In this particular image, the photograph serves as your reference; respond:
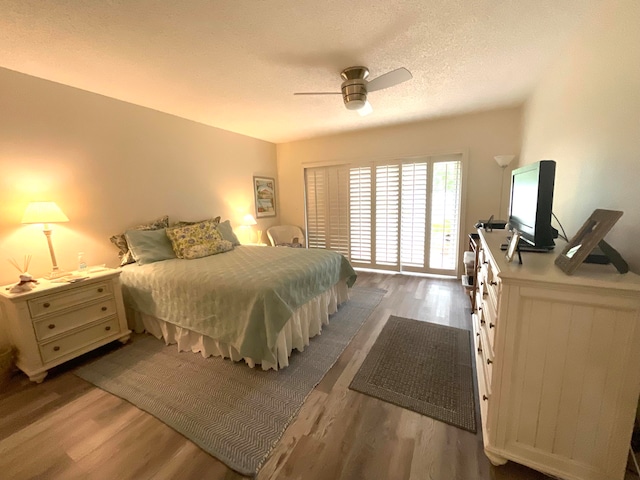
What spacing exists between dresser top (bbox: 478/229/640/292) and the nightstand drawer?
2.97 metres

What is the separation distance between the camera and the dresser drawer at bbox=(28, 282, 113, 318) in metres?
1.87

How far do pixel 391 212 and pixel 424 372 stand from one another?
8.82 feet

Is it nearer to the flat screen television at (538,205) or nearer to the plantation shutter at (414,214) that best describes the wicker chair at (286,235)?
the plantation shutter at (414,214)

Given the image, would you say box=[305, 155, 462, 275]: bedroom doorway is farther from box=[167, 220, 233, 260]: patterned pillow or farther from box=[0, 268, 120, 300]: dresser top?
box=[0, 268, 120, 300]: dresser top

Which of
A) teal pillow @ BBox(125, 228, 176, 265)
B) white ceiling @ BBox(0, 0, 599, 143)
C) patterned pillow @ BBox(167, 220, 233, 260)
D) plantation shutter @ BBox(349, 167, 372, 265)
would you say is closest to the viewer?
white ceiling @ BBox(0, 0, 599, 143)

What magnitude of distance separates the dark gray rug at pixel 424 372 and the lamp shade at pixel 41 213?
268 cm

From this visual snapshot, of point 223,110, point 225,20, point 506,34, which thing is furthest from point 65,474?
point 506,34

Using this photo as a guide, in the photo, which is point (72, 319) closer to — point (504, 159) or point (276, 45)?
point (276, 45)

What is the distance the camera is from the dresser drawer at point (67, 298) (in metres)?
1.87

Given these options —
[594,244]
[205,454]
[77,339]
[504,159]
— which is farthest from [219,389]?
[504,159]

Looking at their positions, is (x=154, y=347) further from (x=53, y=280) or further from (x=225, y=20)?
(x=225, y=20)

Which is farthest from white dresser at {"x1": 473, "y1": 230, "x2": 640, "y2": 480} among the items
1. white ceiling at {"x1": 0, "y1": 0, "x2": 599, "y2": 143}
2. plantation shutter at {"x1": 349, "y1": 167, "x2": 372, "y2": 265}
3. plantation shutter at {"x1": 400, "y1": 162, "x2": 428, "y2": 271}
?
plantation shutter at {"x1": 349, "y1": 167, "x2": 372, "y2": 265}

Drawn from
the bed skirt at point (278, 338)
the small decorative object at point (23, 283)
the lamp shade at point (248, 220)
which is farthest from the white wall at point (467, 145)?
the small decorative object at point (23, 283)

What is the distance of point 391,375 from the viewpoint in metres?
1.89
